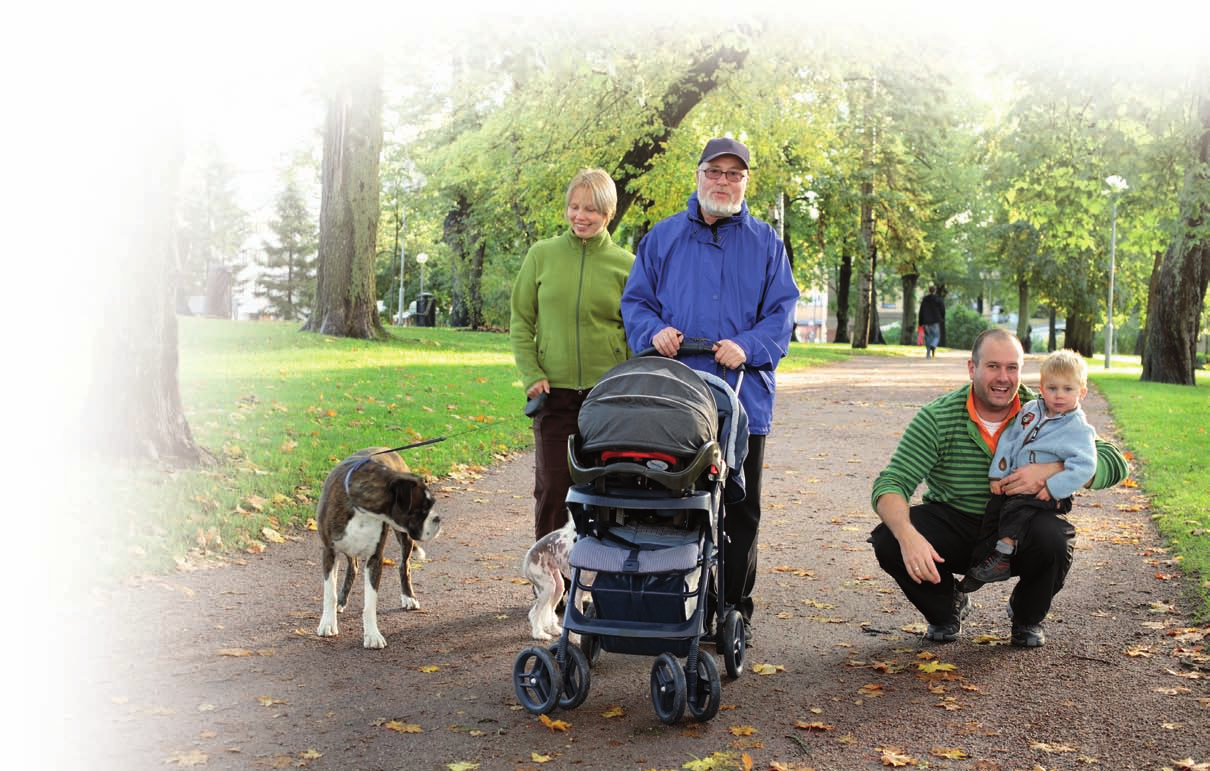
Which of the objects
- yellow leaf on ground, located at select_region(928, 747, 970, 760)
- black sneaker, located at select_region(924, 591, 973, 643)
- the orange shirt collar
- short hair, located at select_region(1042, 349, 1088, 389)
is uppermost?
short hair, located at select_region(1042, 349, 1088, 389)

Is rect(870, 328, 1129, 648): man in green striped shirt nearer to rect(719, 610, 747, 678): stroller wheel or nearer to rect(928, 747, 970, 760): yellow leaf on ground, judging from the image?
rect(719, 610, 747, 678): stroller wheel

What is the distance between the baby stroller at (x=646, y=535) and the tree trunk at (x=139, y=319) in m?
5.59

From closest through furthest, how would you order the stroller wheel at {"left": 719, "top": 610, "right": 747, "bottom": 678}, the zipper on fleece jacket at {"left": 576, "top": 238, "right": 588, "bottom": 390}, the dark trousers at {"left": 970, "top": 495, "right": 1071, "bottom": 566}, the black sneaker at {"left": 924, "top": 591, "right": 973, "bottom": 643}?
the stroller wheel at {"left": 719, "top": 610, "right": 747, "bottom": 678} < the dark trousers at {"left": 970, "top": 495, "right": 1071, "bottom": 566} < the black sneaker at {"left": 924, "top": 591, "right": 973, "bottom": 643} < the zipper on fleece jacket at {"left": 576, "top": 238, "right": 588, "bottom": 390}

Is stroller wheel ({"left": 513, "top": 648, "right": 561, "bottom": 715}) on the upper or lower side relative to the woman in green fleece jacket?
lower

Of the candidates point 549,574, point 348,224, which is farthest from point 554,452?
point 348,224

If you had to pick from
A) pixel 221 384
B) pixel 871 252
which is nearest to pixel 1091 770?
pixel 221 384

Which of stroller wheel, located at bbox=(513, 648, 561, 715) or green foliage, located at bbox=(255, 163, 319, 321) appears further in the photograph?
green foliage, located at bbox=(255, 163, 319, 321)

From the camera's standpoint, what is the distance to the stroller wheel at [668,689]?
4535 mm

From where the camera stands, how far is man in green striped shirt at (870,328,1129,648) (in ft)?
18.4

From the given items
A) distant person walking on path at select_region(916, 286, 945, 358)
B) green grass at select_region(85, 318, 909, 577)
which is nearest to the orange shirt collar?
green grass at select_region(85, 318, 909, 577)

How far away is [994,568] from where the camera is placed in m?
5.70

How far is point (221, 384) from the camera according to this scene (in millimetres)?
15008

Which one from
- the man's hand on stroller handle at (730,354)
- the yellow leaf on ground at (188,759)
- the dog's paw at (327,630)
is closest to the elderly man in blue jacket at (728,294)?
the man's hand on stroller handle at (730,354)

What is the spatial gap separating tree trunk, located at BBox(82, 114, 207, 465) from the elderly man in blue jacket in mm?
5057
